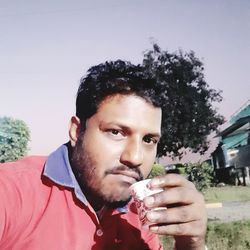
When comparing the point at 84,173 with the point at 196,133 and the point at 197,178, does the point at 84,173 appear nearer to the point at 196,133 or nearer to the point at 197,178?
the point at 197,178

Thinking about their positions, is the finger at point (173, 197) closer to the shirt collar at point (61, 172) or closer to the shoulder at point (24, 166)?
the shirt collar at point (61, 172)

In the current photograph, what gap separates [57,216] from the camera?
1.95 metres

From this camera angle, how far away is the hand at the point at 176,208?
1708 millimetres

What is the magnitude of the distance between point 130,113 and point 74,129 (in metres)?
0.48

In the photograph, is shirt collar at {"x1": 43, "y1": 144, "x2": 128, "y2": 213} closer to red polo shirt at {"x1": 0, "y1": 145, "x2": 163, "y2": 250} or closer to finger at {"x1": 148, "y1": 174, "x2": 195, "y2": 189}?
red polo shirt at {"x1": 0, "y1": 145, "x2": 163, "y2": 250}

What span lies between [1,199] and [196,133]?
42672mm

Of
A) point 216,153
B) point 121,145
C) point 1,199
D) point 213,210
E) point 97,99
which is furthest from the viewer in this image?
point 216,153

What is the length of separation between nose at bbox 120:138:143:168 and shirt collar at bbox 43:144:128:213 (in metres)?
0.30

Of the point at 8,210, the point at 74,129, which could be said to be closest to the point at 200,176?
the point at 74,129

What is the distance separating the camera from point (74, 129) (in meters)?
2.44

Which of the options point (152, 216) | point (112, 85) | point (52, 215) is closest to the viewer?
point (152, 216)

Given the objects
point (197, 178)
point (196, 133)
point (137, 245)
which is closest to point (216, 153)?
point (196, 133)

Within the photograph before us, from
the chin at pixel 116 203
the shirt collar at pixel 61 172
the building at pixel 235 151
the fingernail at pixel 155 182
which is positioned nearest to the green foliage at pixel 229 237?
the chin at pixel 116 203

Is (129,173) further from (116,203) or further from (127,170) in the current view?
(116,203)
